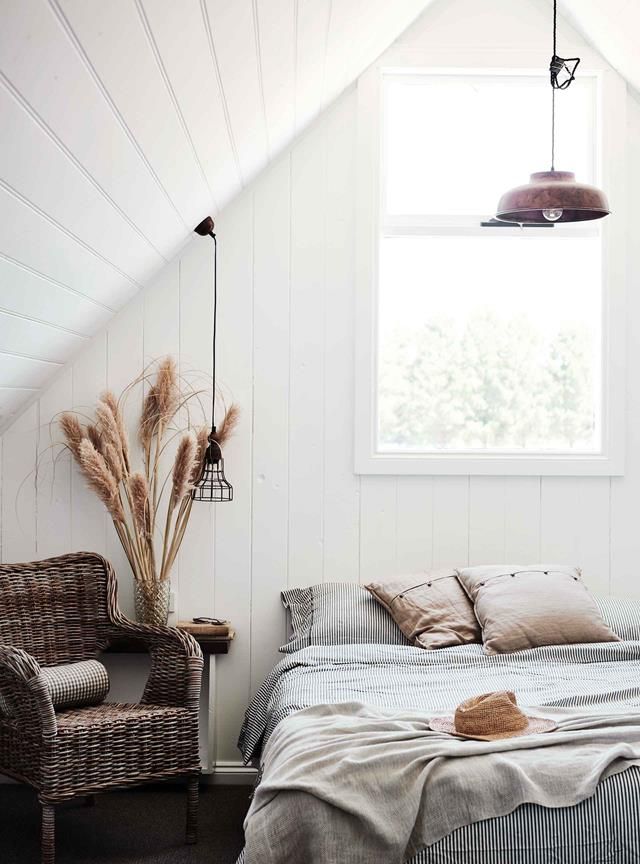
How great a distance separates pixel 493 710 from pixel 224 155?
2014 mm

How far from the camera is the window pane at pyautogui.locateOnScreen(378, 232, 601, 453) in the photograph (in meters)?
4.21

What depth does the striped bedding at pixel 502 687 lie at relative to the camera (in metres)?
2.12

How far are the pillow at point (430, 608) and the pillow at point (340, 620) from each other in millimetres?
46

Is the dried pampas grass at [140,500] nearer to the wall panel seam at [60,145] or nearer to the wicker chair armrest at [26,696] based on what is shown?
the wicker chair armrest at [26,696]

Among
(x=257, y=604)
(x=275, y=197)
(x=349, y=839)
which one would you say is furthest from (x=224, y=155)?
(x=349, y=839)

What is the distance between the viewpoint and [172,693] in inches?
136

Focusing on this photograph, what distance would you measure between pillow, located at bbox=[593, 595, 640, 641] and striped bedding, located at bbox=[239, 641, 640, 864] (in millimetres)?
150

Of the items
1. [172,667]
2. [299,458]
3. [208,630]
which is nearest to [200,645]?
[208,630]

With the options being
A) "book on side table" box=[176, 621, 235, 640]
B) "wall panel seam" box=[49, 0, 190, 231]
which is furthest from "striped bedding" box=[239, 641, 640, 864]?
"wall panel seam" box=[49, 0, 190, 231]

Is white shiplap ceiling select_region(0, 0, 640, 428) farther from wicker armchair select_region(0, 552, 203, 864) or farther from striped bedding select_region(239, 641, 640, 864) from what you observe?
striped bedding select_region(239, 641, 640, 864)

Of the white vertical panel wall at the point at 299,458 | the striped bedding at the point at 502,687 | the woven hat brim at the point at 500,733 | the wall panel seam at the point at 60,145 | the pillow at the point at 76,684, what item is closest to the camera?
the wall panel seam at the point at 60,145

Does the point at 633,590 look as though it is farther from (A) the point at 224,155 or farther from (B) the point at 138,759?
(A) the point at 224,155

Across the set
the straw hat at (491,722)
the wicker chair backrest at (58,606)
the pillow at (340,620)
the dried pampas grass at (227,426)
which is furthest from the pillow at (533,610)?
the wicker chair backrest at (58,606)

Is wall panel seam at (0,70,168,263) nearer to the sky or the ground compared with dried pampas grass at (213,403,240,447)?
nearer to the sky
